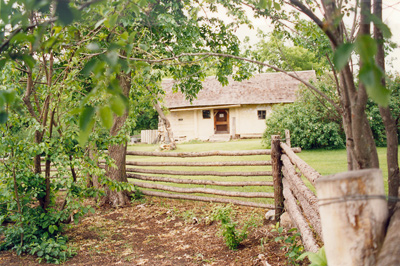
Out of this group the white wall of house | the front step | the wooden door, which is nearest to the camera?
the front step

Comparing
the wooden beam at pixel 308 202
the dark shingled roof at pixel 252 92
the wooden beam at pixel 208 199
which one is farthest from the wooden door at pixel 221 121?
the wooden beam at pixel 308 202

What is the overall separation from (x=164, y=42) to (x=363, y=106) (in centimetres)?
488

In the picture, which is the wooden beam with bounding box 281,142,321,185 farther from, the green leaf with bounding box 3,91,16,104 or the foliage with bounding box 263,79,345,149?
the foliage with bounding box 263,79,345,149

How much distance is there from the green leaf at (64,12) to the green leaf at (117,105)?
239mm

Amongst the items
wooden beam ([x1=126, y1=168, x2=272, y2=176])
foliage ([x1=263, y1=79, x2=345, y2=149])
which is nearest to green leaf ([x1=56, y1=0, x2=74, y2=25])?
wooden beam ([x1=126, y1=168, x2=272, y2=176])

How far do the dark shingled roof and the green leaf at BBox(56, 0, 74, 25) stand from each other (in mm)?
18618

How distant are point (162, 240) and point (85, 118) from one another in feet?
13.4

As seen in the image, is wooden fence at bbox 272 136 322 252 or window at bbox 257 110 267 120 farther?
window at bbox 257 110 267 120

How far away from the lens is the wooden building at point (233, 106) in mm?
19719

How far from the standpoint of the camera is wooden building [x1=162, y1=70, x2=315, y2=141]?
1972 centimetres

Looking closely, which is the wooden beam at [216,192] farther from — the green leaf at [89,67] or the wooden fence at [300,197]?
the green leaf at [89,67]

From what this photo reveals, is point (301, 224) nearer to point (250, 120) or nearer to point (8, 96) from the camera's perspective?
point (8, 96)

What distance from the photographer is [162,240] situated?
14.9 feet

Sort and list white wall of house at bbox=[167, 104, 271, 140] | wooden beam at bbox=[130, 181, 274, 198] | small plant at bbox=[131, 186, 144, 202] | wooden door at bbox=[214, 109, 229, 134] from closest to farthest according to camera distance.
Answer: wooden beam at bbox=[130, 181, 274, 198], small plant at bbox=[131, 186, 144, 202], white wall of house at bbox=[167, 104, 271, 140], wooden door at bbox=[214, 109, 229, 134]
